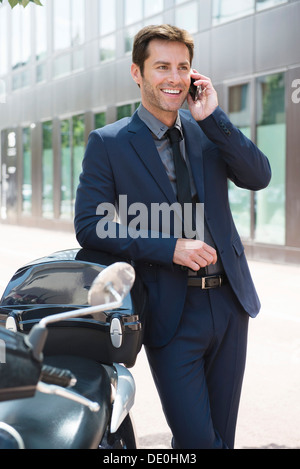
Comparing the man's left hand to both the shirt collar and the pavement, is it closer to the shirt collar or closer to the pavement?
the shirt collar

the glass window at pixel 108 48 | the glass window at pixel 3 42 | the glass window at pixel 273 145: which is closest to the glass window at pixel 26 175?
the glass window at pixel 3 42

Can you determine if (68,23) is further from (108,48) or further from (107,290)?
(107,290)

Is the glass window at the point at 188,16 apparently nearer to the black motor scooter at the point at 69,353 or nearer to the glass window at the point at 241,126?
the glass window at the point at 241,126

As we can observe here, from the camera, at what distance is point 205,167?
2549mm

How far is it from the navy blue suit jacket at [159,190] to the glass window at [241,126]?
35.4 feet

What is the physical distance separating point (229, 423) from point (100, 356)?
2.44 feet

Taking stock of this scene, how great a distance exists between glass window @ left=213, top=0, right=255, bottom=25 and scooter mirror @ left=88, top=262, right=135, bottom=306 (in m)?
12.5

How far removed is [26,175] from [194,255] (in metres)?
22.6

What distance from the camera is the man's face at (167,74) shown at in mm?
2471

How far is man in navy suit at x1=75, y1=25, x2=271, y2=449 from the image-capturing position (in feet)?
7.84

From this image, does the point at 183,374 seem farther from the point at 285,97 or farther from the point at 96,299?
the point at 285,97

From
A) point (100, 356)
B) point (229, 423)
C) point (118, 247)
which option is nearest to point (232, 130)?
point (118, 247)

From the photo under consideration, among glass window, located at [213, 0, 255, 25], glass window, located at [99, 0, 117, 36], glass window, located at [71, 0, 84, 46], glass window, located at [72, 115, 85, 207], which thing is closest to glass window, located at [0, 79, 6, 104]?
glass window, located at [71, 0, 84, 46]

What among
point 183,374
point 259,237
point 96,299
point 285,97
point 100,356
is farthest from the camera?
point 259,237
